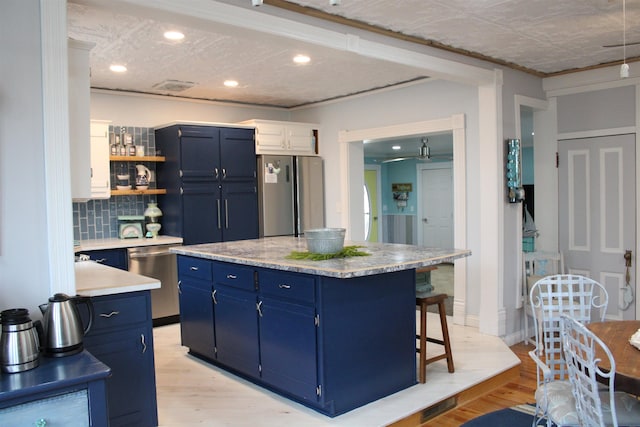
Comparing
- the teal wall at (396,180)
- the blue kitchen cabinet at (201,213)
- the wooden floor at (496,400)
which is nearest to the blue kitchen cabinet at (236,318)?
the wooden floor at (496,400)

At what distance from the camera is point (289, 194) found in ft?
20.4

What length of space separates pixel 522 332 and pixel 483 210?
1238mm

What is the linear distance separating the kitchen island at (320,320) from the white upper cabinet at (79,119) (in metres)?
1.14

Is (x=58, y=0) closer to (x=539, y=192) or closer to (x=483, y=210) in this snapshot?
(x=483, y=210)

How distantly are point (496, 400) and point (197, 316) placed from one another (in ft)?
7.51

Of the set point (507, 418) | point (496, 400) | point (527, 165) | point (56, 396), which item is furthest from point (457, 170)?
point (527, 165)

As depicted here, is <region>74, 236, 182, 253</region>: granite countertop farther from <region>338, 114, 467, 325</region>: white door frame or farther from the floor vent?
the floor vent

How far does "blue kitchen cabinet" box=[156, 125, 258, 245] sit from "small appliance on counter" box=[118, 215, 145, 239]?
1.07 feet

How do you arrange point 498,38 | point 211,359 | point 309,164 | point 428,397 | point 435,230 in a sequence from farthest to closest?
point 435,230, point 309,164, point 211,359, point 498,38, point 428,397

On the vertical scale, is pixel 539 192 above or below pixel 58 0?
below

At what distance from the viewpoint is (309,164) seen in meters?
6.32

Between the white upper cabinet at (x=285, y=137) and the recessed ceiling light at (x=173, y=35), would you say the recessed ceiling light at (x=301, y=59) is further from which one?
the white upper cabinet at (x=285, y=137)

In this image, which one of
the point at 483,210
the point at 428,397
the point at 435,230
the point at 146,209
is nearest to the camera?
the point at 428,397

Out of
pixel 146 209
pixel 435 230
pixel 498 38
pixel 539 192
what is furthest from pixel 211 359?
pixel 435 230
